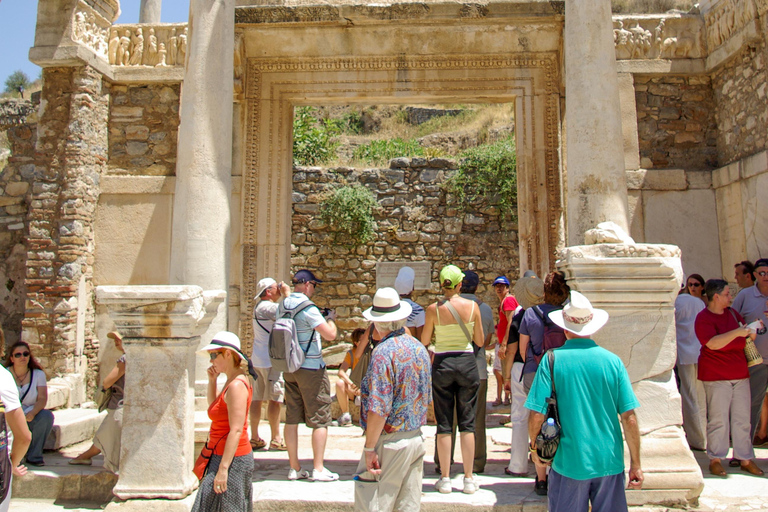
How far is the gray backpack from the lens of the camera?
14.8 ft

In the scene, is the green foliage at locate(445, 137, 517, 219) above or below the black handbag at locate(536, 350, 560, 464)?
above

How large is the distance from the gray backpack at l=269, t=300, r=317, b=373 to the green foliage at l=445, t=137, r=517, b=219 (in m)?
8.89

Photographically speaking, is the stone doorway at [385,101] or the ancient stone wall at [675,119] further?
the stone doorway at [385,101]

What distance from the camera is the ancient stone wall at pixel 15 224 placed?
7.25 meters

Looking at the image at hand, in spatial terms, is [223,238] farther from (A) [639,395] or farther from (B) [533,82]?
(B) [533,82]

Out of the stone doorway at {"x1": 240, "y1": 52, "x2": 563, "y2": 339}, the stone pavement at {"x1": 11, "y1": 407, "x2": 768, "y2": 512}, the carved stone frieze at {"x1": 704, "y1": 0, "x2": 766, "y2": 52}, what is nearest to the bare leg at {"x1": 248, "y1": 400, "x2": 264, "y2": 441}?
the stone pavement at {"x1": 11, "y1": 407, "x2": 768, "y2": 512}

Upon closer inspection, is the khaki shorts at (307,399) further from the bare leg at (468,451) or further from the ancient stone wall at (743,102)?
the ancient stone wall at (743,102)

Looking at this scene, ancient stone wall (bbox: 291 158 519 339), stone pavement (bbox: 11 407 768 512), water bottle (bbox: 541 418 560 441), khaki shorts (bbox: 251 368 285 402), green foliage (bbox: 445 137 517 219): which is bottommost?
stone pavement (bbox: 11 407 768 512)

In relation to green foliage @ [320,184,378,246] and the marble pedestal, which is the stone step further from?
green foliage @ [320,184,378,246]

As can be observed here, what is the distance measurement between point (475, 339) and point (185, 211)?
300 cm

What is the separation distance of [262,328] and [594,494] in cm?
332

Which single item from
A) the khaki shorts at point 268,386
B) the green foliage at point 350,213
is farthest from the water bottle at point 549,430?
the green foliage at point 350,213

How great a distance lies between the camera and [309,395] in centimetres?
454

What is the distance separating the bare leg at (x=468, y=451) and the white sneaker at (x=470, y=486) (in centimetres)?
3
